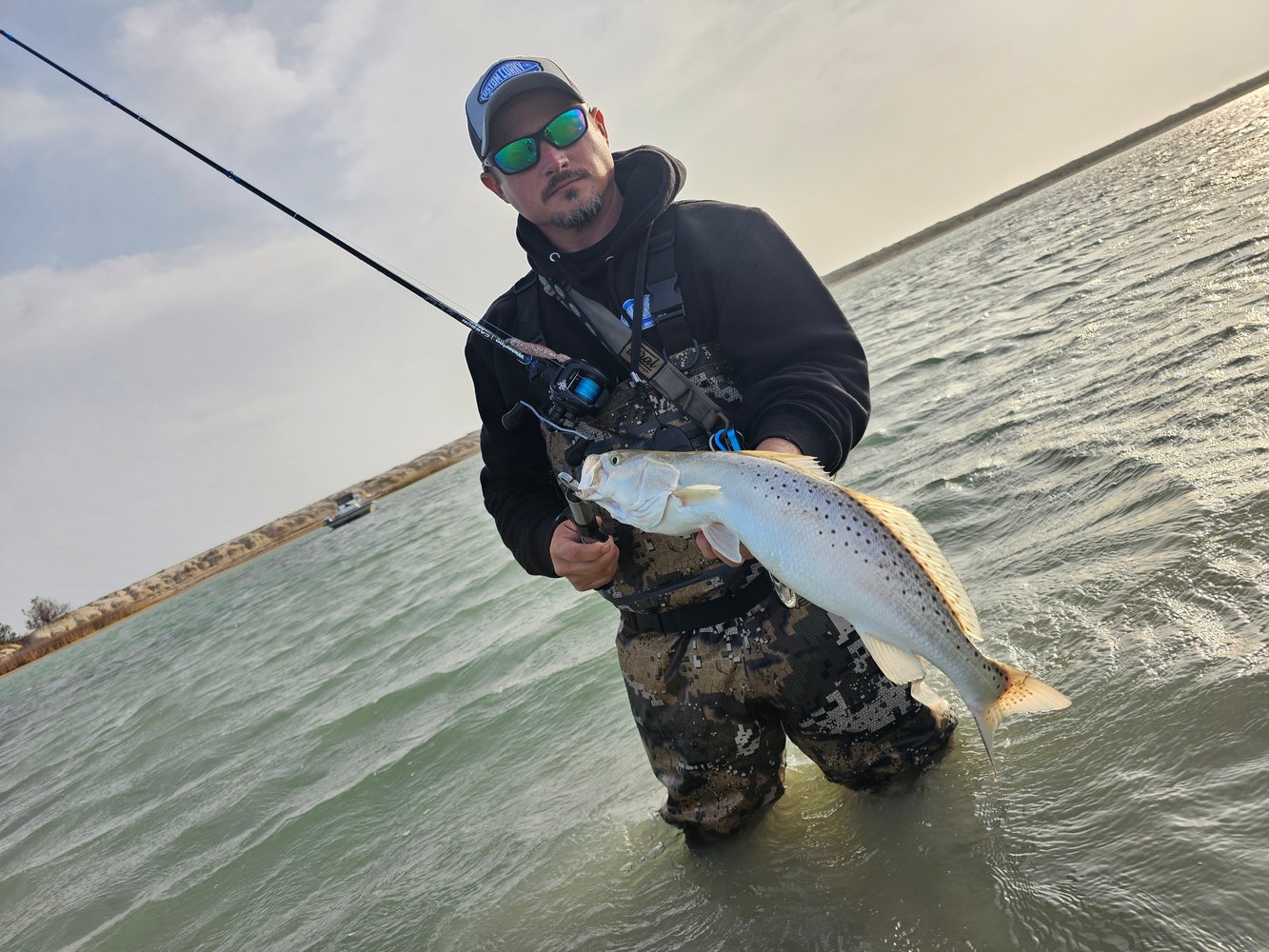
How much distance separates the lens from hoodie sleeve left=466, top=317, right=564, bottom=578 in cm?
382

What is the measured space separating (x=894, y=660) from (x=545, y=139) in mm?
2689

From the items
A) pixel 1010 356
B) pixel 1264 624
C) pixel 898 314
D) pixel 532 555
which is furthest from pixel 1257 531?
pixel 898 314

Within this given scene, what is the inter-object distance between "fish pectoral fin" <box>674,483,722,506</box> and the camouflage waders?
2.06ft

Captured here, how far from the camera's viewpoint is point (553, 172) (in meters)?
3.55

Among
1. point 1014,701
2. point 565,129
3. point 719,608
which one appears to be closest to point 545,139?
point 565,129

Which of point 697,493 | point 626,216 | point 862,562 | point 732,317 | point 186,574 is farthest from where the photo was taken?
point 186,574

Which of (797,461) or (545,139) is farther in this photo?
(545,139)

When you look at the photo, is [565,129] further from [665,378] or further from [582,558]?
[582,558]

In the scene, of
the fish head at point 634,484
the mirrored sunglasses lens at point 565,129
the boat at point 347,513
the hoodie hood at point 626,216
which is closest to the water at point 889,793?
the fish head at point 634,484

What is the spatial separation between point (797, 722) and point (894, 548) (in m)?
1.06

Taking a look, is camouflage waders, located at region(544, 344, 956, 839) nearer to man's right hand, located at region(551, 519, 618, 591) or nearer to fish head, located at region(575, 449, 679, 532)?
man's right hand, located at region(551, 519, 618, 591)

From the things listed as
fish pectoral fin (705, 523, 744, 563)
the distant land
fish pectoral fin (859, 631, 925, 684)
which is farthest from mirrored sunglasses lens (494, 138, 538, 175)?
the distant land

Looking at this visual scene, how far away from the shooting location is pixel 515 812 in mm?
5207

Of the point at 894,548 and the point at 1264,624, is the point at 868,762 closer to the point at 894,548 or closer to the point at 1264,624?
the point at 894,548
